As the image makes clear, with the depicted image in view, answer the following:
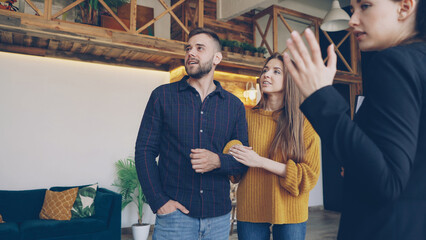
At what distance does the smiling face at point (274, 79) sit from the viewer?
1.82m

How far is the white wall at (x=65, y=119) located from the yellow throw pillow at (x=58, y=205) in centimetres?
57

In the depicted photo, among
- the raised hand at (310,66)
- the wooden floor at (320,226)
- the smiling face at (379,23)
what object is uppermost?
the smiling face at (379,23)

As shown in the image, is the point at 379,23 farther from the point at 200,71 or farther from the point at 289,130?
the point at 200,71

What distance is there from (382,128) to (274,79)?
4.11 ft

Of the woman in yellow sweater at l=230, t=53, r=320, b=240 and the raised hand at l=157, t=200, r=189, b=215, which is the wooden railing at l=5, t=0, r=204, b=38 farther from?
the raised hand at l=157, t=200, r=189, b=215

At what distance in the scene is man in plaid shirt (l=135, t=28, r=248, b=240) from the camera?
5.03 feet

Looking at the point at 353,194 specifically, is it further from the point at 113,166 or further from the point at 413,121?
the point at 113,166

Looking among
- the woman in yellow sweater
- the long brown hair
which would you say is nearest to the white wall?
the woman in yellow sweater

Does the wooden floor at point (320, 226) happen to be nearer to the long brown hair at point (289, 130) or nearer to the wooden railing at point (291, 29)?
the wooden railing at point (291, 29)

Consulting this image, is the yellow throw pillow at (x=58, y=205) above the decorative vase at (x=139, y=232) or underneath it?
above

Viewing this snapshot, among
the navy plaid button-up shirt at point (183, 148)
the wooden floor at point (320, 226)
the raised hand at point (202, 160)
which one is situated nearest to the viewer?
the raised hand at point (202, 160)

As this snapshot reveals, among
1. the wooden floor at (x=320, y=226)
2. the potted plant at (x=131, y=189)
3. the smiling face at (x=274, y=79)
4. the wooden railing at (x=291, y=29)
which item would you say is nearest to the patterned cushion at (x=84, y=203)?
the potted plant at (x=131, y=189)

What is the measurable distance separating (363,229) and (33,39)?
186 inches

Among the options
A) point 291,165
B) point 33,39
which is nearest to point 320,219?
point 291,165
